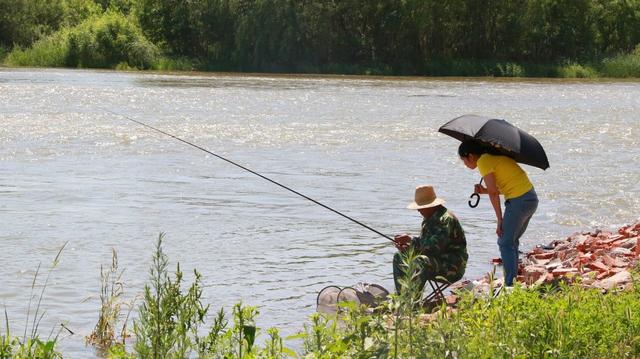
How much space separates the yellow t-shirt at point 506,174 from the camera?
27.2 feet

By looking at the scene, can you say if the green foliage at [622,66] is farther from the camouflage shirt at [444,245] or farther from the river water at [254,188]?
the camouflage shirt at [444,245]

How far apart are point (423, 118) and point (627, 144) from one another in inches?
249

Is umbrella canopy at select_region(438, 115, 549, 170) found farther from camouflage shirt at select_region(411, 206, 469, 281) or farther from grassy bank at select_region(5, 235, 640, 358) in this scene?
grassy bank at select_region(5, 235, 640, 358)

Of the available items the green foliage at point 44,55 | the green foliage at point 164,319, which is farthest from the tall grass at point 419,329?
the green foliage at point 44,55

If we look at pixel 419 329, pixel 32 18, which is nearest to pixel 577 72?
pixel 32 18

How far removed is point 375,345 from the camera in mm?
4762

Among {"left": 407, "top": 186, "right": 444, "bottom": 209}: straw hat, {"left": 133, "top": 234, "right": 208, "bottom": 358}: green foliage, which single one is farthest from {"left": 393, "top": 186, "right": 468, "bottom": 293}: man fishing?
{"left": 133, "top": 234, "right": 208, "bottom": 358}: green foliage

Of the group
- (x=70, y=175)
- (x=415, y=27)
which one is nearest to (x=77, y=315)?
(x=70, y=175)

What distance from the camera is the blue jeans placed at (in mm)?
8289

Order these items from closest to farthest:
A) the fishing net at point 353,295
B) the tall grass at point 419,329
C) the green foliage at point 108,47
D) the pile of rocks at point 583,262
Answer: the tall grass at point 419,329
the fishing net at point 353,295
the pile of rocks at point 583,262
the green foliage at point 108,47

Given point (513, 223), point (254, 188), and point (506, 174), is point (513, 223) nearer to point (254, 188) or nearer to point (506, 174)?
point (506, 174)

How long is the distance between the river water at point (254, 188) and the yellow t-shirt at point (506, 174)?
65.2 inches

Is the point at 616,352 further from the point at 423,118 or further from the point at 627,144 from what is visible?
the point at 423,118

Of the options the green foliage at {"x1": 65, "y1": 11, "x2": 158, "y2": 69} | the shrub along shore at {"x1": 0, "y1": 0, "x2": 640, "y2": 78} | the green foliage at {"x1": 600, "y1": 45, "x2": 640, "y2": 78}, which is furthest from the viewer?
the green foliage at {"x1": 65, "y1": 11, "x2": 158, "y2": 69}
